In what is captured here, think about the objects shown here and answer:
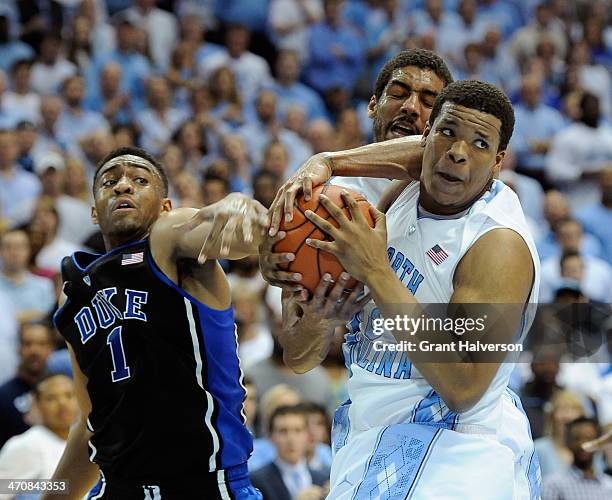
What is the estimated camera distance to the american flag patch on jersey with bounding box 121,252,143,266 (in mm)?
3822

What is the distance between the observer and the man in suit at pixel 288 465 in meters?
6.10

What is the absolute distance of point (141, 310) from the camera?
3783 mm

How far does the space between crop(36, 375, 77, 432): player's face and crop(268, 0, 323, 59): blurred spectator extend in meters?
7.10

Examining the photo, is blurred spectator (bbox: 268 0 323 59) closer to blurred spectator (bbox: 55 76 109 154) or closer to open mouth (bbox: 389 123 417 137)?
blurred spectator (bbox: 55 76 109 154)

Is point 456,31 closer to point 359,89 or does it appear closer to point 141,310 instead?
point 359,89

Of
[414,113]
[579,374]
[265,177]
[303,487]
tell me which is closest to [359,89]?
[265,177]

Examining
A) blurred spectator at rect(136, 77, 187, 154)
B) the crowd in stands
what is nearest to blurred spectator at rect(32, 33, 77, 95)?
the crowd in stands

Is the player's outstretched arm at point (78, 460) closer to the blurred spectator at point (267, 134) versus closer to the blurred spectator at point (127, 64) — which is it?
the blurred spectator at point (267, 134)

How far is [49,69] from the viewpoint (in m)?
10.1

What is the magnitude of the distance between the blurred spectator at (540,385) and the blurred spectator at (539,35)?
600 cm

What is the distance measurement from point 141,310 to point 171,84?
7.20m

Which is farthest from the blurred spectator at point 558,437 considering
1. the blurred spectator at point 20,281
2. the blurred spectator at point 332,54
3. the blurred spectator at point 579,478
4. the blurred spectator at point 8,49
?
the blurred spectator at point 8,49

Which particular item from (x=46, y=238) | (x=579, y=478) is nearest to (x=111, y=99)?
(x=46, y=238)

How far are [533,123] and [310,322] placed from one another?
320 inches
